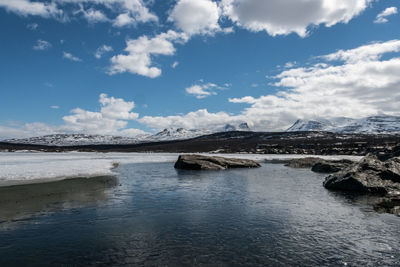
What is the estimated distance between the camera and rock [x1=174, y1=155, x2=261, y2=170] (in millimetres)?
47031

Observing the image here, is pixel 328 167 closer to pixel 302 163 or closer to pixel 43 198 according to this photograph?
pixel 302 163

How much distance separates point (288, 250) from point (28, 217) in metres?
13.4

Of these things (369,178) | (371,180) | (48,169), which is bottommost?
(371,180)

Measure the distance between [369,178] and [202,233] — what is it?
19.6 meters

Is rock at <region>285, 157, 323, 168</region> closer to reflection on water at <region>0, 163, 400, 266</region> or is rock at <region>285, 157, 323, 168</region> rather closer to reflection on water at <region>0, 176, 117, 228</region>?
reflection on water at <region>0, 163, 400, 266</region>

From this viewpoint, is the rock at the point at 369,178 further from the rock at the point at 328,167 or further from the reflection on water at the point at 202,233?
the rock at the point at 328,167

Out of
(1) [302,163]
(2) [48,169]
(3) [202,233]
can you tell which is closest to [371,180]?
(3) [202,233]

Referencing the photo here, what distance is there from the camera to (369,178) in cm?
2550

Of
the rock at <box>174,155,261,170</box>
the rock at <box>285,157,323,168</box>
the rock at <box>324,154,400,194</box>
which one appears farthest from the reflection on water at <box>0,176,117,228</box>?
the rock at <box>285,157,323,168</box>

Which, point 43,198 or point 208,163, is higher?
point 208,163

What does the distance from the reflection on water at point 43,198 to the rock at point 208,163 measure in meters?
21.6

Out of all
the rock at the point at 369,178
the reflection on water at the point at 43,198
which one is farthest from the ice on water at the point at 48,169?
the rock at the point at 369,178

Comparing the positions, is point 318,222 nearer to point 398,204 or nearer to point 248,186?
point 398,204

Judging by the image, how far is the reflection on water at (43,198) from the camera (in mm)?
16078
